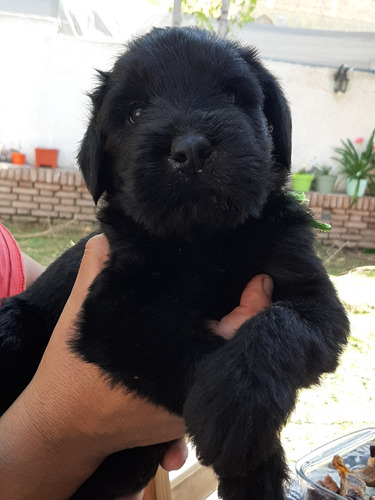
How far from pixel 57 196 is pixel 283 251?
17.4 ft

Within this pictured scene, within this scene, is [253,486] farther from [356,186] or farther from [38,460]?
[356,186]

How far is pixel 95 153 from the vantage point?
5.08 ft

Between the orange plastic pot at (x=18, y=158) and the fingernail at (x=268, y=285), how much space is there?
5465 millimetres

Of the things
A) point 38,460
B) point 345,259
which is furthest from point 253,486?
point 345,259

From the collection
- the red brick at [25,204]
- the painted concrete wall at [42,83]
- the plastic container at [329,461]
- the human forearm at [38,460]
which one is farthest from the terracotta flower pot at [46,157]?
the plastic container at [329,461]

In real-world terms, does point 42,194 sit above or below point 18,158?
below

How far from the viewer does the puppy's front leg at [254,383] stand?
0.98 metres

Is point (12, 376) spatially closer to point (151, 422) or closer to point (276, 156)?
point (151, 422)

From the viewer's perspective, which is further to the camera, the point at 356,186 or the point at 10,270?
the point at 356,186

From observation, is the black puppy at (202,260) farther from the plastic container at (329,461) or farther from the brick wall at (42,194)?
the brick wall at (42,194)

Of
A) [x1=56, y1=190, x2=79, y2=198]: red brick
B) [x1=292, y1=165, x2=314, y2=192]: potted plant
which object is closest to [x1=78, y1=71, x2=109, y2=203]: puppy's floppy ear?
[x1=56, y1=190, x2=79, y2=198]: red brick

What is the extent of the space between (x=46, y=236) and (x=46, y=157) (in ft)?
4.21

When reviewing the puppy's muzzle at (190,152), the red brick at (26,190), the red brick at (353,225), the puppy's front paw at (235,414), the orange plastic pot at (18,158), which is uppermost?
the puppy's muzzle at (190,152)

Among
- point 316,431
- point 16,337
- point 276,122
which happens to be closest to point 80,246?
point 16,337
